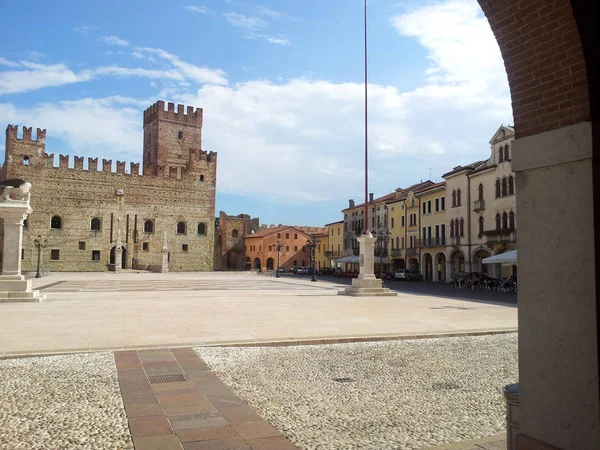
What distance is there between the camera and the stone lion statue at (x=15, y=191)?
1662cm

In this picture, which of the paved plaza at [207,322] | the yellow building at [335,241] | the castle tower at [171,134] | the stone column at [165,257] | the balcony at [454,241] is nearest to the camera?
the paved plaza at [207,322]

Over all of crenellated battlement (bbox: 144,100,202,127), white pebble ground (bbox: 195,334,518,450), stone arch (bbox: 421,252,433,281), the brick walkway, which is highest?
crenellated battlement (bbox: 144,100,202,127)

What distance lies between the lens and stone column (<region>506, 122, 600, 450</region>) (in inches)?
124

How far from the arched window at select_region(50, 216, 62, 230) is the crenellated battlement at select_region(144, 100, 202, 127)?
61.5ft

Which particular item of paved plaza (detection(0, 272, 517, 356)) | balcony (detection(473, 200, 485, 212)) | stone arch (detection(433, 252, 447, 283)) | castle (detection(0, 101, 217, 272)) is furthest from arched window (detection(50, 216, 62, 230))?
balcony (detection(473, 200, 485, 212))

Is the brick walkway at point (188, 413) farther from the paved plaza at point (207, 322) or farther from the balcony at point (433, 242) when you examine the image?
the balcony at point (433, 242)

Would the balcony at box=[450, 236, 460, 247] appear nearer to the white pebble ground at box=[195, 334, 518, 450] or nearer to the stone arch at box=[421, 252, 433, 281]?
the stone arch at box=[421, 252, 433, 281]

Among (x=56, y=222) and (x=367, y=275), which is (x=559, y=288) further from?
(x=56, y=222)

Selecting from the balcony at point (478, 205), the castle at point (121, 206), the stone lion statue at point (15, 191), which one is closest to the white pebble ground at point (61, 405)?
the stone lion statue at point (15, 191)

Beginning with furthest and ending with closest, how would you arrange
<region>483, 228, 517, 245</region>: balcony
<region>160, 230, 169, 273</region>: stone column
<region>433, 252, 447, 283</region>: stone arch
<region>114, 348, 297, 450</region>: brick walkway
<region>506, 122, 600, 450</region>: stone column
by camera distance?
1. <region>160, 230, 169, 273</region>: stone column
2. <region>433, 252, 447, 283</region>: stone arch
3. <region>483, 228, 517, 245</region>: balcony
4. <region>114, 348, 297, 450</region>: brick walkway
5. <region>506, 122, 600, 450</region>: stone column

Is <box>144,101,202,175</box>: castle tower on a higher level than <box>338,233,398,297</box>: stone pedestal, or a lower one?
higher

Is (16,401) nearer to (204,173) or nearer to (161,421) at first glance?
(161,421)

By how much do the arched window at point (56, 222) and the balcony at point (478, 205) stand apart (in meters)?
39.4

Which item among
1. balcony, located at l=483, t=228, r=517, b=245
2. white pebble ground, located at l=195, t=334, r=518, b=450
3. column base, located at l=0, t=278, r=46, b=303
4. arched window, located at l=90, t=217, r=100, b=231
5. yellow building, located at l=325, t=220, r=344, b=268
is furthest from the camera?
yellow building, located at l=325, t=220, r=344, b=268
